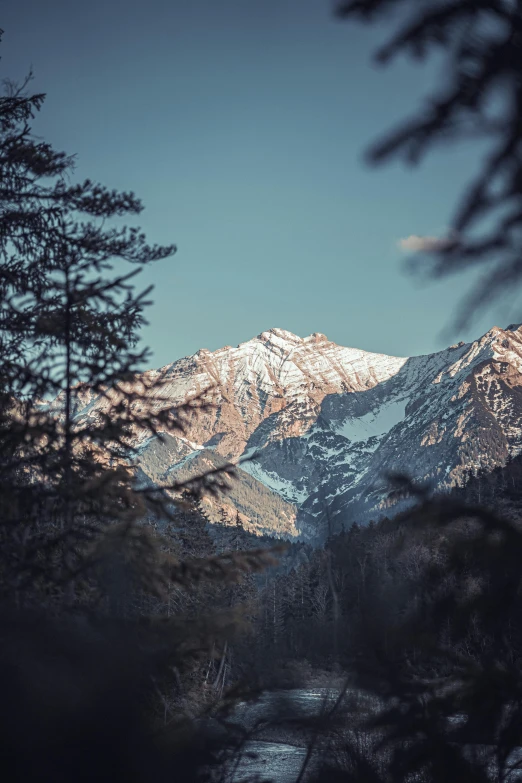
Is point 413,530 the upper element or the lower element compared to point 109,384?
lower

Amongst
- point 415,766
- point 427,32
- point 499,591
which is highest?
point 427,32

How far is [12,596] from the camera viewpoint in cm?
669

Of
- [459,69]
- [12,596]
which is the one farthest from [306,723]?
[459,69]

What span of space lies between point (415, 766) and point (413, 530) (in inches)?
66.6

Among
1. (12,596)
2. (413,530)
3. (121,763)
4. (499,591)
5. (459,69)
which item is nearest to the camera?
(459,69)

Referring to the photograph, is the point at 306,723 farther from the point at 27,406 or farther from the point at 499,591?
the point at 27,406

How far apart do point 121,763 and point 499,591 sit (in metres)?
2.99

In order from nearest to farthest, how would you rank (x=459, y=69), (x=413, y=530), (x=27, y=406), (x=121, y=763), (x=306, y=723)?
1. (x=459, y=69)
2. (x=413, y=530)
3. (x=121, y=763)
4. (x=306, y=723)
5. (x=27, y=406)

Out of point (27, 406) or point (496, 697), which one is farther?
point (27, 406)

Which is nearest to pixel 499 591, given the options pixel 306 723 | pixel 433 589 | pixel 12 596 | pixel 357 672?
pixel 433 589

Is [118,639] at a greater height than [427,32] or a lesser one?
lesser

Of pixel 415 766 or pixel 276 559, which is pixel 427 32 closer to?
pixel 415 766

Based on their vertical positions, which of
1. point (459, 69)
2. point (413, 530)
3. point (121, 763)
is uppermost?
point (459, 69)

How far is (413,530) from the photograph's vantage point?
3545 millimetres
